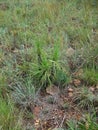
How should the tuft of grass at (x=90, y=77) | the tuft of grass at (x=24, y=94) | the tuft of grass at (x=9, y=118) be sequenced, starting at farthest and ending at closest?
the tuft of grass at (x=90, y=77) < the tuft of grass at (x=24, y=94) < the tuft of grass at (x=9, y=118)

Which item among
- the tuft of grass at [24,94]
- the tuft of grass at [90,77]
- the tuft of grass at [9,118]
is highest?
the tuft of grass at [90,77]

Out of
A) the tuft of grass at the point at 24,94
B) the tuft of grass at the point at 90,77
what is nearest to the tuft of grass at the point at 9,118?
the tuft of grass at the point at 24,94

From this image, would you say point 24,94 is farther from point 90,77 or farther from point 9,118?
Answer: point 90,77

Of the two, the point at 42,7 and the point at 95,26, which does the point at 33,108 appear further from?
the point at 42,7

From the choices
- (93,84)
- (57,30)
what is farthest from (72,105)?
(57,30)

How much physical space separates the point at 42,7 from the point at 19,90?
6.75 feet

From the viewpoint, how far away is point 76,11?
4.30 m

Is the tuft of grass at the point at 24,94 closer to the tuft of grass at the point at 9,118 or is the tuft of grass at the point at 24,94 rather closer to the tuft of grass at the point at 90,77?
the tuft of grass at the point at 9,118

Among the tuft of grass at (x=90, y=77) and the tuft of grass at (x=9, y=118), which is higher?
the tuft of grass at (x=90, y=77)

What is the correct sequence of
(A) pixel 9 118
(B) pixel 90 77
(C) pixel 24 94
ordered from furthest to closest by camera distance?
1. (B) pixel 90 77
2. (C) pixel 24 94
3. (A) pixel 9 118

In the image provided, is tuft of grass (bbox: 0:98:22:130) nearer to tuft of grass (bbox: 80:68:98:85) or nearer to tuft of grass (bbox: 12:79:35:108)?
tuft of grass (bbox: 12:79:35:108)

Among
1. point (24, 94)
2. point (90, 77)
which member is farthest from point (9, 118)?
point (90, 77)

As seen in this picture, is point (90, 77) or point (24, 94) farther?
point (90, 77)

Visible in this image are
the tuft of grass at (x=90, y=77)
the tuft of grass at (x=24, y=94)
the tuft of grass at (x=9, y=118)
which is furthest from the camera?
the tuft of grass at (x=90, y=77)
